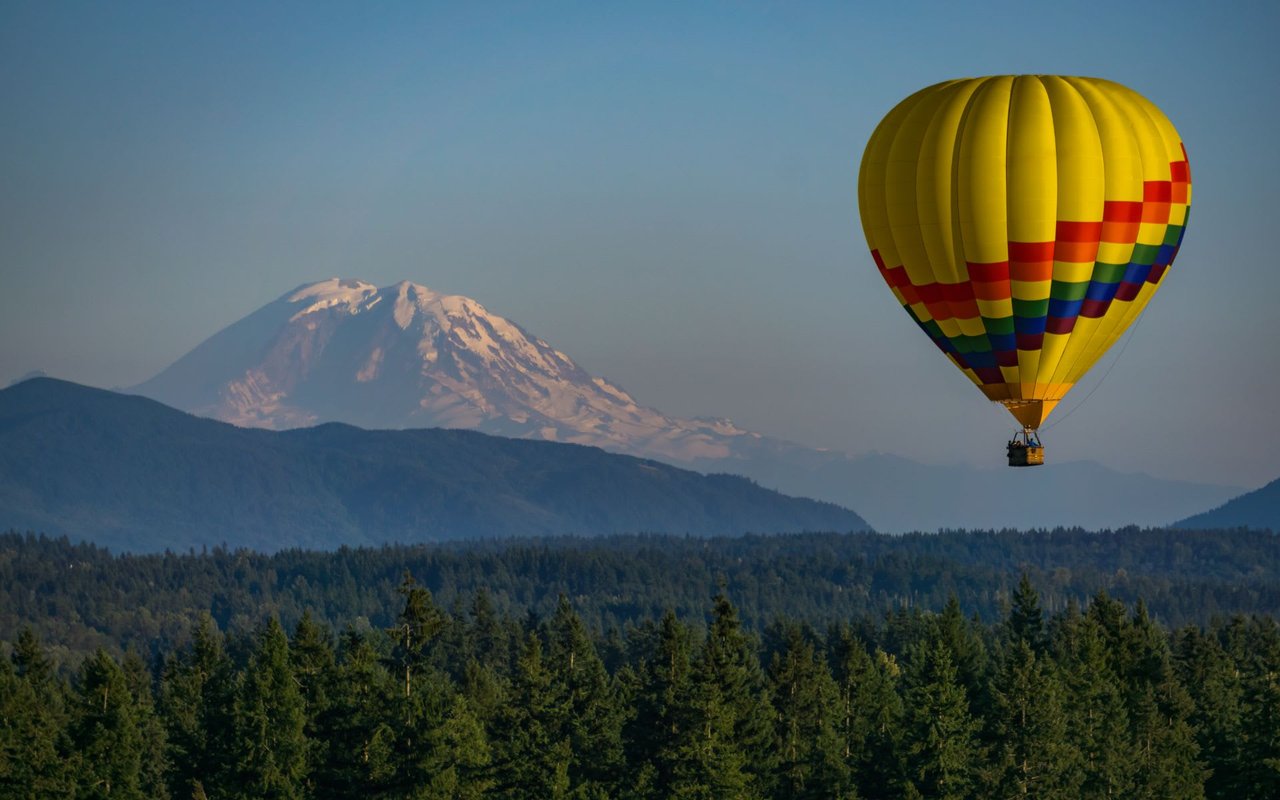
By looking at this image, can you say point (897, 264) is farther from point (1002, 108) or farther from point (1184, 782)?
point (1184, 782)

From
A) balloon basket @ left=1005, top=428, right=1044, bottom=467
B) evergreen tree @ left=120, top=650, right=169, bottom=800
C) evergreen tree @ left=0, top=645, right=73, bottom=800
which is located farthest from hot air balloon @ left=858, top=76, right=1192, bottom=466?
evergreen tree @ left=120, top=650, right=169, bottom=800

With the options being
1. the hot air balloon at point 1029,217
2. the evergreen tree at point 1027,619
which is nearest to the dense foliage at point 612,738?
the hot air balloon at point 1029,217

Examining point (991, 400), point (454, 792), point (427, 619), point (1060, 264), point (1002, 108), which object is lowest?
point (454, 792)

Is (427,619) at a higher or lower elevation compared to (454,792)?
higher

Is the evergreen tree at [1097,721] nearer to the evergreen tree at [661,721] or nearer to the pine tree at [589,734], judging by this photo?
the evergreen tree at [661,721]

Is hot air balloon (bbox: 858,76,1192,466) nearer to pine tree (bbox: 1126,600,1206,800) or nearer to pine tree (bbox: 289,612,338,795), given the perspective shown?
pine tree (bbox: 1126,600,1206,800)

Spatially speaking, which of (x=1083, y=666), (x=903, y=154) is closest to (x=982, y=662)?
(x=1083, y=666)

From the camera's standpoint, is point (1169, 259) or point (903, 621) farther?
point (903, 621)
